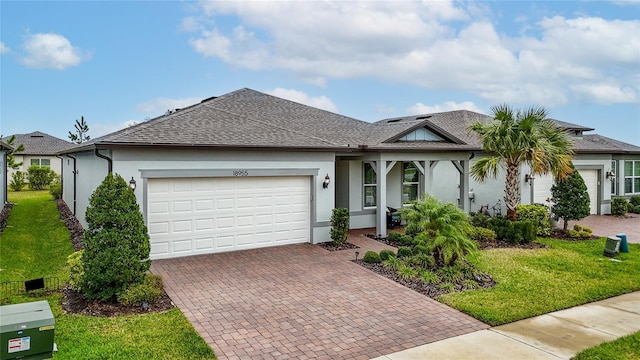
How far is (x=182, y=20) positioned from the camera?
55.6 ft

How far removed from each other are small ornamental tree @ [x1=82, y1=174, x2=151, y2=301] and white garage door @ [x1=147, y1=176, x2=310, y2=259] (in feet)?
8.73

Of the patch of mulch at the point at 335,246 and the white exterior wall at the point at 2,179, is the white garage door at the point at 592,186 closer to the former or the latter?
the patch of mulch at the point at 335,246

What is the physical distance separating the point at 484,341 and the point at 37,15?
16.9 m

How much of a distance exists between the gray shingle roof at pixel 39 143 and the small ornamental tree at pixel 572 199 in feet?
124

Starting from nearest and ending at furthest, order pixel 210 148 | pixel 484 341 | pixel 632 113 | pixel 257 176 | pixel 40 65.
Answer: pixel 484 341, pixel 210 148, pixel 257 176, pixel 632 113, pixel 40 65

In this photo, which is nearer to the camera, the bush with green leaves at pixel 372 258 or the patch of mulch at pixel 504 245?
the bush with green leaves at pixel 372 258

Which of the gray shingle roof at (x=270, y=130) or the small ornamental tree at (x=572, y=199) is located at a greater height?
the gray shingle roof at (x=270, y=130)

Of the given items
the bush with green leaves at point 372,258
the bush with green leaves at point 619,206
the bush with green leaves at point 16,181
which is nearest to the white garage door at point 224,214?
the bush with green leaves at point 372,258

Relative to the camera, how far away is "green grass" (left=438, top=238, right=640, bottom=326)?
7983mm

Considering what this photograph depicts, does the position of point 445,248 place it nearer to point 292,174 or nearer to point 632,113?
point 292,174

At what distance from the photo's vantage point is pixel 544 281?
31.8ft

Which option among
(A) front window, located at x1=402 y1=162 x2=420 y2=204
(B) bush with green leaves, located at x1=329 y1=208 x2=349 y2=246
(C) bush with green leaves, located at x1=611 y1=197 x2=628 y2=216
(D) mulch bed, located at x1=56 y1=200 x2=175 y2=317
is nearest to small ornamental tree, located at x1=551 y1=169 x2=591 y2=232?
(A) front window, located at x1=402 y1=162 x2=420 y2=204

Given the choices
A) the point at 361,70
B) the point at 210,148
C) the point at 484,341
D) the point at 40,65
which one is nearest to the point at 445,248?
the point at 484,341

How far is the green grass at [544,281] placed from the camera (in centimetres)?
798
